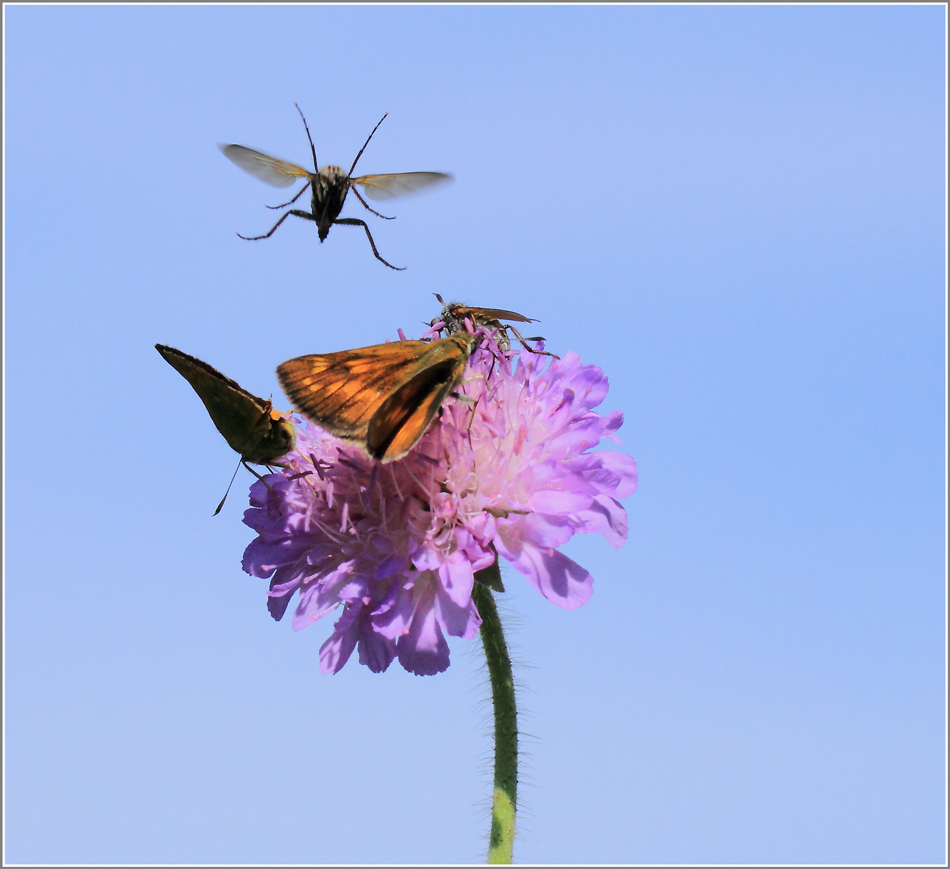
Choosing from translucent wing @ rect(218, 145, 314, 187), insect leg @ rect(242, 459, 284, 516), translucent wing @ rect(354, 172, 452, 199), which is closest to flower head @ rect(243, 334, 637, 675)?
insect leg @ rect(242, 459, 284, 516)

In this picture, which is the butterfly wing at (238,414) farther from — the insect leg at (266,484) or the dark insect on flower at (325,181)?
the dark insect on flower at (325,181)

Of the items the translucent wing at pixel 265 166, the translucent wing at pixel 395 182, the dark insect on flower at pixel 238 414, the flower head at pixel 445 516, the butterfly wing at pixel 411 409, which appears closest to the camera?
the butterfly wing at pixel 411 409

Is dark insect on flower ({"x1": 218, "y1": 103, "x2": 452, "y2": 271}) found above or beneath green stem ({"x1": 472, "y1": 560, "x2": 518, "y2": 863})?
above

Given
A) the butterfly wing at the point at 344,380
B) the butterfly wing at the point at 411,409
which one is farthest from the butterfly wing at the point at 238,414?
the butterfly wing at the point at 411,409

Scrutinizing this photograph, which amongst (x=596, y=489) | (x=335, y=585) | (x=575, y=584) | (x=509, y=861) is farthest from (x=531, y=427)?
(x=509, y=861)

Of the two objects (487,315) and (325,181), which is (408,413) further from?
(325,181)

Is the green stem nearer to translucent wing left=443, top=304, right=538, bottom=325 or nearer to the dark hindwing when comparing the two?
the dark hindwing

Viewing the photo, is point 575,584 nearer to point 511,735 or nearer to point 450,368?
point 511,735
